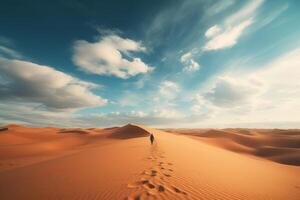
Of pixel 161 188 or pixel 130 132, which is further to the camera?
pixel 130 132

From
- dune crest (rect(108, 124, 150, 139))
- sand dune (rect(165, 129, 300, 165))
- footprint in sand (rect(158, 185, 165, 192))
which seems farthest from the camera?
dune crest (rect(108, 124, 150, 139))

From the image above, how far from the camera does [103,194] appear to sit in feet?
14.6

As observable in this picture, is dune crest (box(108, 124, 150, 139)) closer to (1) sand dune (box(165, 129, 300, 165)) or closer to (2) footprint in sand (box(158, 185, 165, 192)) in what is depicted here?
(1) sand dune (box(165, 129, 300, 165))

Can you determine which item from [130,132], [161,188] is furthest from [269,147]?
[161,188]

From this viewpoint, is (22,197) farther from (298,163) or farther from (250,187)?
(298,163)

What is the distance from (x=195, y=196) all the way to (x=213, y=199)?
0.57 m

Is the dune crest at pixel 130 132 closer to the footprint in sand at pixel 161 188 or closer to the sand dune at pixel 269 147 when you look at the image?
the sand dune at pixel 269 147

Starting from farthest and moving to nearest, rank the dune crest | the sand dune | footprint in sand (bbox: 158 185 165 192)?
the dune crest, the sand dune, footprint in sand (bbox: 158 185 165 192)

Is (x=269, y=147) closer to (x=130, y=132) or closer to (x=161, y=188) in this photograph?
(x=130, y=132)

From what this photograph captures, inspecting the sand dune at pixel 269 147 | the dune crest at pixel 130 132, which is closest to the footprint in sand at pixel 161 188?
the sand dune at pixel 269 147

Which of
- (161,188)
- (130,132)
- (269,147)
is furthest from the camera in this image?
(130,132)

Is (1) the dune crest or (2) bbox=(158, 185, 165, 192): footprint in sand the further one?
(1) the dune crest

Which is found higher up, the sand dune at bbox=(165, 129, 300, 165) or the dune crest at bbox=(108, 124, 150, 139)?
the dune crest at bbox=(108, 124, 150, 139)

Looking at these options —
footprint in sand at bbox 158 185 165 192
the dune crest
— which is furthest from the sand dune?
footprint in sand at bbox 158 185 165 192
